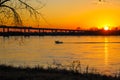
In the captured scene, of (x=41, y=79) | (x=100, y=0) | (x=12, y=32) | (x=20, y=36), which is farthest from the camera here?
(x=12, y=32)

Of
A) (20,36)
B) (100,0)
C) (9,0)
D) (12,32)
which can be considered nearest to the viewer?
(100,0)

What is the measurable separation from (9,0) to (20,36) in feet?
10.3

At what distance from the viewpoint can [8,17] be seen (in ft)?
55.1

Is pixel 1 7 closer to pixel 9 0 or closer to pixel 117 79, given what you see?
pixel 9 0

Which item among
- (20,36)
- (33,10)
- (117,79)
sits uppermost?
(33,10)

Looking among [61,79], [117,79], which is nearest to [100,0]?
[61,79]

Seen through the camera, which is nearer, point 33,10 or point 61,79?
point 61,79

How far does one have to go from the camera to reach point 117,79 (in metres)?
16.3

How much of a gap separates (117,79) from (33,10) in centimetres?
501

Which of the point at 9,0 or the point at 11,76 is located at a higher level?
the point at 9,0

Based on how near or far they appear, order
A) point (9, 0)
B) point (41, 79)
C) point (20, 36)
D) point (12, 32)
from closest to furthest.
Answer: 1. point (41, 79)
2. point (9, 0)
3. point (20, 36)
4. point (12, 32)

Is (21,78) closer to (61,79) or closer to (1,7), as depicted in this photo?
(61,79)

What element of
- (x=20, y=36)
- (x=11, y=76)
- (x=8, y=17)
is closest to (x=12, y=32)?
(x=20, y=36)

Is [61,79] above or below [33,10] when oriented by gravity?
below
